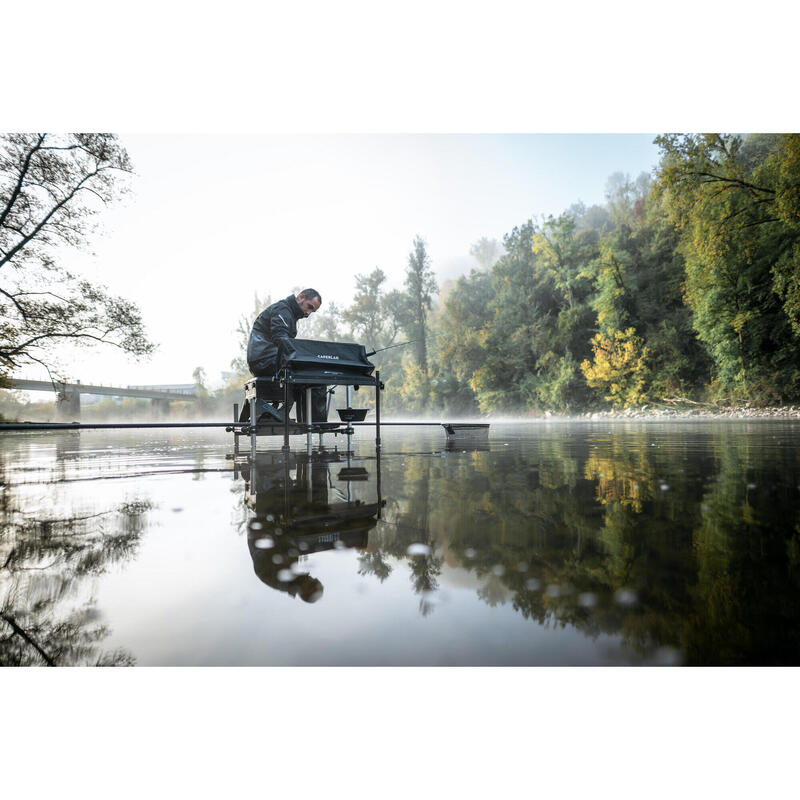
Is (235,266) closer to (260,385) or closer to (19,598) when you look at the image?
(260,385)

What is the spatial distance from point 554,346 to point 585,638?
2753 centimetres

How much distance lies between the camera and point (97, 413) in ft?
98.8

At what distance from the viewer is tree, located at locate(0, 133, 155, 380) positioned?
1012 cm

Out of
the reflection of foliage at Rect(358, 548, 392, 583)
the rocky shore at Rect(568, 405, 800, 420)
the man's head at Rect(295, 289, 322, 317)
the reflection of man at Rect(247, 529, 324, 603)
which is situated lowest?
the reflection of foliage at Rect(358, 548, 392, 583)

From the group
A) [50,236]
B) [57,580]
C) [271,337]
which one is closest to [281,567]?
[57,580]

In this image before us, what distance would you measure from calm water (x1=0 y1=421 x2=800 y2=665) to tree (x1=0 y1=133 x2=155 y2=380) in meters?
11.3

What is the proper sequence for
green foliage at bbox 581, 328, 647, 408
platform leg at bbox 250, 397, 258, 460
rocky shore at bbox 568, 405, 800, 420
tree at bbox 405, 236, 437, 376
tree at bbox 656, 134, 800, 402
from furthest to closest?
tree at bbox 405, 236, 437, 376
green foliage at bbox 581, 328, 647, 408
rocky shore at bbox 568, 405, 800, 420
tree at bbox 656, 134, 800, 402
platform leg at bbox 250, 397, 258, 460

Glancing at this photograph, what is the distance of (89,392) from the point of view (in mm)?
20562

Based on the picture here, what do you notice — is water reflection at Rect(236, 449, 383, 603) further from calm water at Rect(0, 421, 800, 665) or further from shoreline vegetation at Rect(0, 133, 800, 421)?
shoreline vegetation at Rect(0, 133, 800, 421)

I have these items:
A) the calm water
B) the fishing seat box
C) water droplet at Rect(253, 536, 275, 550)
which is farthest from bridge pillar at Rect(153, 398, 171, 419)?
water droplet at Rect(253, 536, 275, 550)

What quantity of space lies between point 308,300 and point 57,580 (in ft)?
13.1

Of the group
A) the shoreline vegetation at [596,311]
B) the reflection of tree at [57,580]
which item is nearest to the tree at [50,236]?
the shoreline vegetation at [596,311]

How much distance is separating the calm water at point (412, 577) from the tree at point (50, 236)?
11.3m

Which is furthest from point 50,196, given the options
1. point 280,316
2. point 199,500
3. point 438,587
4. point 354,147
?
point 354,147
